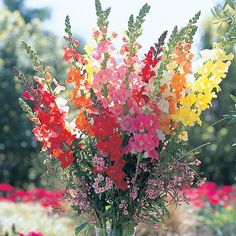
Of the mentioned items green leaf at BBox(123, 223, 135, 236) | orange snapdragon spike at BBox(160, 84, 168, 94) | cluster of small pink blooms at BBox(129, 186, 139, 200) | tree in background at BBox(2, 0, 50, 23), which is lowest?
green leaf at BBox(123, 223, 135, 236)

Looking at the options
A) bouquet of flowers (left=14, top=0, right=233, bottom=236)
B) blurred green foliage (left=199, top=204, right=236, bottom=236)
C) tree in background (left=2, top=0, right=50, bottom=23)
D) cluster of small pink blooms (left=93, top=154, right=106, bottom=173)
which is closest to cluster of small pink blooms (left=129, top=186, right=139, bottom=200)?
bouquet of flowers (left=14, top=0, right=233, bottom=236)

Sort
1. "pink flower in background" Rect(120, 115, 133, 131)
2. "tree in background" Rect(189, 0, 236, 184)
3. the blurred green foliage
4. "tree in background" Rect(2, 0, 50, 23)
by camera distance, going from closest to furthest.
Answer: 1. "pink flower in background" Rect(120, 115, 133, 131)
2. the blurred green foliage
3. "tree in background" Rect(189, 0, 236, 184)
4. "tree in background" Rect(2, 0, 50, 23)

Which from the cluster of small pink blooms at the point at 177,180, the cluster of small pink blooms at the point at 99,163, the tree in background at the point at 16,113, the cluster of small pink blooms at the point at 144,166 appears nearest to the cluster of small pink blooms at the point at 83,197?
the cluster of small pink blooms at the point at 99,163

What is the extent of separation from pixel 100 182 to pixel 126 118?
0.27 metres

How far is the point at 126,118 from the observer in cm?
242

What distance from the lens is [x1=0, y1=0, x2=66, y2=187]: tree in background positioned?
540 inches

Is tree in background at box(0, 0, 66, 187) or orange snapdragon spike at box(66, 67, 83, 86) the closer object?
orange snapdragon spike at box(66, 67, 83, 86)

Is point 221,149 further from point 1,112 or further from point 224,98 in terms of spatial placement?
point 1,112

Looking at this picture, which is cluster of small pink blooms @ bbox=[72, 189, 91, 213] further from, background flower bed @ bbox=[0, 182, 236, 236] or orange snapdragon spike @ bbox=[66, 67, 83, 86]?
background flower bed @ bbox=[0, 182, 236, 236]

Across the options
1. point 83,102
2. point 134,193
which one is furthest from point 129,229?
point 83,102

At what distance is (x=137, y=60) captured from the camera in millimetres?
2500

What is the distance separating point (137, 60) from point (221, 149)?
12597 mm

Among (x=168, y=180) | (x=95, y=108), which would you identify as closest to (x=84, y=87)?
(x=95, y=108)

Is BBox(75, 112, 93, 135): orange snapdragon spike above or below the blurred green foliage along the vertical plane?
below
